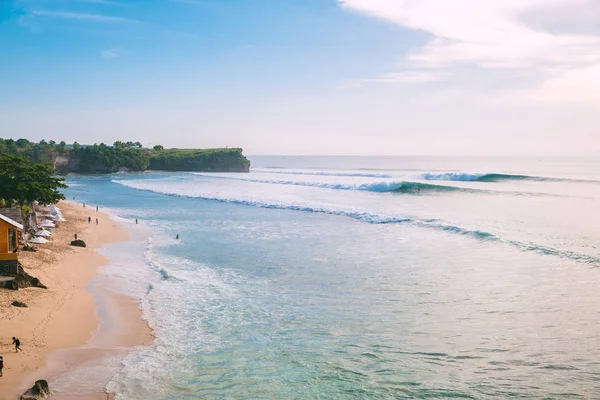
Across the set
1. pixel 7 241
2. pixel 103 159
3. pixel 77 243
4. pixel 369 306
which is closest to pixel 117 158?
pixel 103 159

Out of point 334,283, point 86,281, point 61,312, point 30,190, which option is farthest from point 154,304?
point 30,190

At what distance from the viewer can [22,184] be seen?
30.4 m

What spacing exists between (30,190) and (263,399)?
24.1 m

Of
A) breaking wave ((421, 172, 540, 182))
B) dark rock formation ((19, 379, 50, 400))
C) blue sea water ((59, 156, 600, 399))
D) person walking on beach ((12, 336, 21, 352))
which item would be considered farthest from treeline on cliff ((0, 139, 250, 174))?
dark rock formation ((19, 379, 50, 400))

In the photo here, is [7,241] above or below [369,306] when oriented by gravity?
above

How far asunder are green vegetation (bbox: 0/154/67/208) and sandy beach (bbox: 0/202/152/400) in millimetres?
3957

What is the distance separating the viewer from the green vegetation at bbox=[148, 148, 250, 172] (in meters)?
149

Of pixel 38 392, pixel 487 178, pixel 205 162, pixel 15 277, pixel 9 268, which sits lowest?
pixel 38 392

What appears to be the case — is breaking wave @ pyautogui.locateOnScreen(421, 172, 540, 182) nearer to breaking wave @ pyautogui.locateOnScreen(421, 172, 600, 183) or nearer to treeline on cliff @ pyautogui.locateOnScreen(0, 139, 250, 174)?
breaking wave @ pyautogui.locateOnScreen(421, 172, 600, 183)

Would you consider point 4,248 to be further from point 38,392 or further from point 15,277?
point 38,392

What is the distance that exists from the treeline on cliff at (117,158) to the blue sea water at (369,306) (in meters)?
100

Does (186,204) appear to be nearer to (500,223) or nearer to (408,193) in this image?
(408,193)

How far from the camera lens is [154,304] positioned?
21.8m

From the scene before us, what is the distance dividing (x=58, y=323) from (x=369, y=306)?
40.3 ft
